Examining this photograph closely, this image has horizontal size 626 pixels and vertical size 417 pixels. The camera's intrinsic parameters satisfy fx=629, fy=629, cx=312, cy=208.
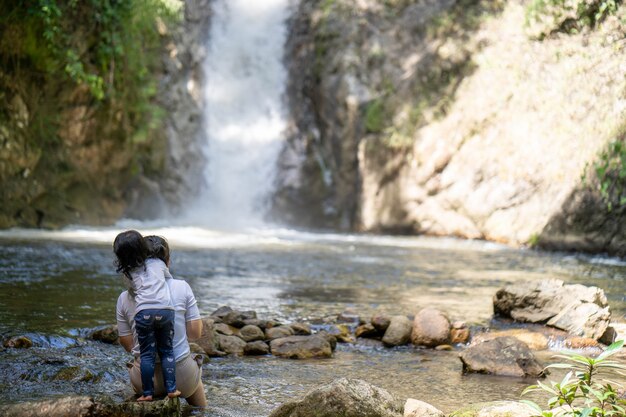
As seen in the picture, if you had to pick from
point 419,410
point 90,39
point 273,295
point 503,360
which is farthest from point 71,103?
point 419,410

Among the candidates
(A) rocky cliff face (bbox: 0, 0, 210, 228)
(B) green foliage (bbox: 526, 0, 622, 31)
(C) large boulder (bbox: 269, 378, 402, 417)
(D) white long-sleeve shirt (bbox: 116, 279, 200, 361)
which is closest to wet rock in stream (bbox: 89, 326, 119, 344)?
(D) white long-sleeve shirt (bbox: 116, 279, 200, 361)

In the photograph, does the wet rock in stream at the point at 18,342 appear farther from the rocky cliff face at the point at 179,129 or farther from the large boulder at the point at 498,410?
the rocky cliff face at the point at 179,129

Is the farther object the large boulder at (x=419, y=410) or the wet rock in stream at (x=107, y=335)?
the wet rock in stream at (x=107, y=335)

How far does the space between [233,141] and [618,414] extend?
24.4m

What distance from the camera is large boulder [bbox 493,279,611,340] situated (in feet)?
19.3

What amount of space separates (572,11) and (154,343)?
14.8m

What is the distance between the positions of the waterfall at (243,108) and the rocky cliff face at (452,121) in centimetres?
109

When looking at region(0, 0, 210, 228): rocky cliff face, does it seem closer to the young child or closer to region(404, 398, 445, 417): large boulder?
the young child

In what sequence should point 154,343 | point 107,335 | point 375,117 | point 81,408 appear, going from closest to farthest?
point 81,408 → point 154,343 → point 107,335 → point 375,117

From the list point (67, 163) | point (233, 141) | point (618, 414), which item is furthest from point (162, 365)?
point (233, 141)

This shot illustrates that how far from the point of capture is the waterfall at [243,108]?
2527 cm

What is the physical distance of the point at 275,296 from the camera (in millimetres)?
7641

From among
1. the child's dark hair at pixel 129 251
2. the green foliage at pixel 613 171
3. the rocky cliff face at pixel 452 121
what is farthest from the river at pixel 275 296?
the rocky cliff face at pixel 452 121

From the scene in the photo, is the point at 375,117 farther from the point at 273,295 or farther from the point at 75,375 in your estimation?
the point at 75,375
